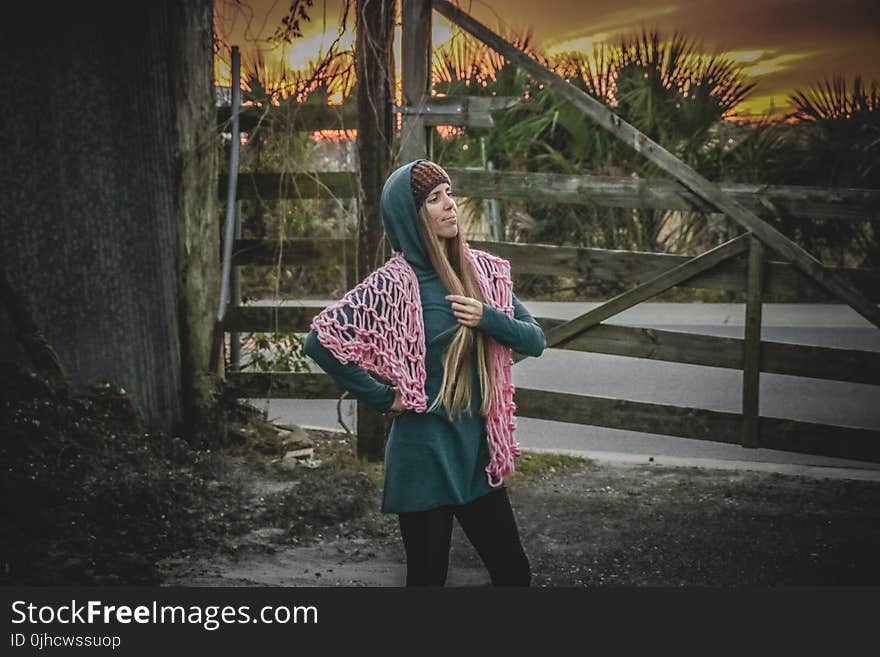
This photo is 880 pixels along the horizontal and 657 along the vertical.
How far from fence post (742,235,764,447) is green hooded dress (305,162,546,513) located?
10.2ft

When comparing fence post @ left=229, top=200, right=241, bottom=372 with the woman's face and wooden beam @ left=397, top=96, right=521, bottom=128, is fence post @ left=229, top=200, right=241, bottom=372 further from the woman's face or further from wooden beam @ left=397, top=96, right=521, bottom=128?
the woman's face

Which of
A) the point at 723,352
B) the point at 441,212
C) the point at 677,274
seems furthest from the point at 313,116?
the point at 441,212

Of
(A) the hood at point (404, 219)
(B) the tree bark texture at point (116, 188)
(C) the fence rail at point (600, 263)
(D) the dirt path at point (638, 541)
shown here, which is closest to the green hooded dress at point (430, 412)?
(A) the hood at point (404, 219)

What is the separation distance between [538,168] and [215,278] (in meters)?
8.93

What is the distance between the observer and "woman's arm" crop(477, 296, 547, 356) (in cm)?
322

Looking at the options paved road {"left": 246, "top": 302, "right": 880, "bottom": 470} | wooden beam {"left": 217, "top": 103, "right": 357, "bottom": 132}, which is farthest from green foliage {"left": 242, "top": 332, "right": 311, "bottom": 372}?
wooden beam {"left": 217, "top": 103, "right": 357, "bottom": 132}

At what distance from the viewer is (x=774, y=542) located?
5188 millimetres

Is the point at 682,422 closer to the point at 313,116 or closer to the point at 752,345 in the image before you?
the point at 752,345

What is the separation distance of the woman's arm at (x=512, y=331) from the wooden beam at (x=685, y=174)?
9.24 feet

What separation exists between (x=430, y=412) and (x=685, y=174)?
344cm

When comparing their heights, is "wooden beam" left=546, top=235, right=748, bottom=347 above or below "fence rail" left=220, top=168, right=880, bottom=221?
below

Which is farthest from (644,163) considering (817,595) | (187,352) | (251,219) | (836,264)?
(817,595)

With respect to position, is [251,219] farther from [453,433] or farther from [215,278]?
[453,433]

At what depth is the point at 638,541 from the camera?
17.2ft
